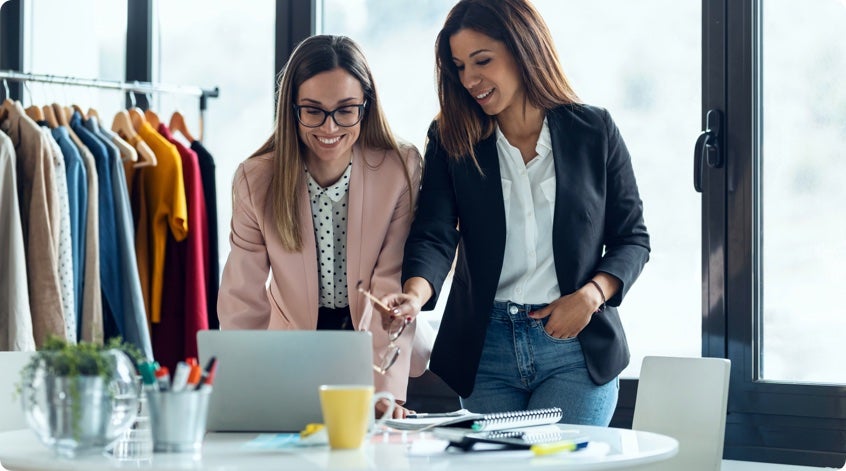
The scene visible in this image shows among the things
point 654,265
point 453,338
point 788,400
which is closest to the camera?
point 453,338

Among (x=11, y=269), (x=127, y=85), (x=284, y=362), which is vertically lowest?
(x=284, y=362)

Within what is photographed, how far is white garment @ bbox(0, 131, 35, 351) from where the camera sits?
2.81m

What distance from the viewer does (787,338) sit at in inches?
99.0

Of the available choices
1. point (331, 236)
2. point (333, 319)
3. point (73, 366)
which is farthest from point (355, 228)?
point (73, 366)

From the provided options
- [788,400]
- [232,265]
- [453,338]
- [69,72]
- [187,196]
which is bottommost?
[788,400]

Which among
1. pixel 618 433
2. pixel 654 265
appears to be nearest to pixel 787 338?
pixel 654 265

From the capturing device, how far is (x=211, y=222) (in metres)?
3.21

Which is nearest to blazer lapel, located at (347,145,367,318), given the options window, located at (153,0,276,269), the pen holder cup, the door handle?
the pen holder cup

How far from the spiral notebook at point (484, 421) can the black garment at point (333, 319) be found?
0.46 metres

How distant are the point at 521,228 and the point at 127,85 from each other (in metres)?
1.68

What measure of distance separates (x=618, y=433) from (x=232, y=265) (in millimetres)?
938

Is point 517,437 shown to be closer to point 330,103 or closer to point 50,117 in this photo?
point 330,103

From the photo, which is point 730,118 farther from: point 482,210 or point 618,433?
point 618,433

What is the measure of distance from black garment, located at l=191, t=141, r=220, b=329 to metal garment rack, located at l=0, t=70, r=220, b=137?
0.68 feet
